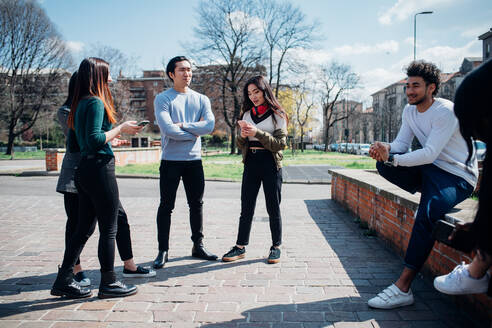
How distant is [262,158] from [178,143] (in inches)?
37.1

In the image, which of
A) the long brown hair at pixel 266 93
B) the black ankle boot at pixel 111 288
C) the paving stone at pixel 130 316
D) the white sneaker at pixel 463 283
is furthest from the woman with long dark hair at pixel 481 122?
the black ankle boot at pixel 111 288

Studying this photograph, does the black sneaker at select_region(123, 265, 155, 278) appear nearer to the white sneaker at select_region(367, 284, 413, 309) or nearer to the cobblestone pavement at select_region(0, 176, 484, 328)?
the cobblestone pavement at select_region(0, 176, 484, 328)

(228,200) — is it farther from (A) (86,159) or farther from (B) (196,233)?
(A) (86,159)

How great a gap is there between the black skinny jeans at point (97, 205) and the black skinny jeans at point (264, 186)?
1.50 meters

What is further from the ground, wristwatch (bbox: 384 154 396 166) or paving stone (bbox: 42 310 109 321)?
wristwatch (bbox: 384 154 396 166)

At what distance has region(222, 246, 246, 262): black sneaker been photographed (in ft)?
12.8

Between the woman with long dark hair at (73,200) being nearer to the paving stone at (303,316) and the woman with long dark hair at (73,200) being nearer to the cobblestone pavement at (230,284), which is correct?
the cobblestone pavement at (230,284)

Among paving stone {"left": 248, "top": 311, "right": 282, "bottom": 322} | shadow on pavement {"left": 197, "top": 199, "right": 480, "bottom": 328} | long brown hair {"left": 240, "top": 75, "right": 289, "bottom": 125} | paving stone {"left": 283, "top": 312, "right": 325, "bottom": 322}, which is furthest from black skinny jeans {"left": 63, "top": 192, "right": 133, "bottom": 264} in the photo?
long brown hair {"left": 240, "top": 75, "right": 289, "bottom": 125}

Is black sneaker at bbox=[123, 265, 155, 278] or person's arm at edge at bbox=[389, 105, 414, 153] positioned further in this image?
black sneaker at bbox=[123, 265, 155, 278]

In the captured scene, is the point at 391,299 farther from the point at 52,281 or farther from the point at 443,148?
the point at 52,281

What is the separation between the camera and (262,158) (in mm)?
3928

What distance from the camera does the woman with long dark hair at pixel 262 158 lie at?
393cm

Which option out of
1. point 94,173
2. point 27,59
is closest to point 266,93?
point 94,173

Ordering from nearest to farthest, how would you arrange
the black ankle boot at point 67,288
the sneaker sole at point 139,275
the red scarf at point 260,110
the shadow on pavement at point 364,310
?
the shadow on pavement at point 364,310 < the black ankle boot at point 67,288 < the sneaker sole at point 139,275 < the red scarf at point 260,110
